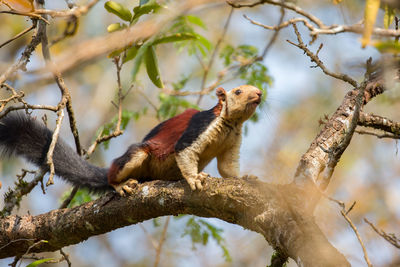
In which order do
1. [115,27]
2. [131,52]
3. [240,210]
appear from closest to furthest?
[240,210], [115,27], [131,52]

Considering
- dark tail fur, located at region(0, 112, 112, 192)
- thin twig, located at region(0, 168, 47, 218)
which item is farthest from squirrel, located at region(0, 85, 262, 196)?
thin twig, located at region(0, 168, 47, 218)

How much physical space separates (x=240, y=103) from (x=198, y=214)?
1249 mm

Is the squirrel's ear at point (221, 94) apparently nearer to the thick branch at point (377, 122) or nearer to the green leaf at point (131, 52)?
the green leaf at point (131, 52)

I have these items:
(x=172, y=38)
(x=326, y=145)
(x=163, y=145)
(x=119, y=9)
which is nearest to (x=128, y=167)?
(x=163, y=145)

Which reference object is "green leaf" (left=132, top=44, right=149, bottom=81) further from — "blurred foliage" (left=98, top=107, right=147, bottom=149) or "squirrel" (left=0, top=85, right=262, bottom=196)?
"blurred foliage" (left=98, top=107, right=147, bottom=149)

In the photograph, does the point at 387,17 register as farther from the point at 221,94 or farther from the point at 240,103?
the point at 221,94

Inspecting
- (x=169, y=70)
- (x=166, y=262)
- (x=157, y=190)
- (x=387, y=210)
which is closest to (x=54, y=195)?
(x=166, y=262)

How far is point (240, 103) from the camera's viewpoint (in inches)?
161

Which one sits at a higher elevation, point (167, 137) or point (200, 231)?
point (167, 137)

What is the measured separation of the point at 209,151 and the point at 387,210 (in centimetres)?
692

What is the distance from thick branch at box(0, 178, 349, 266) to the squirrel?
1.49 ft

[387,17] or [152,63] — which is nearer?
[387,17]

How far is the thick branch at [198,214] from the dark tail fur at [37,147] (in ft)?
2.49

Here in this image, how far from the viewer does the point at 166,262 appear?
9570 millimetres
